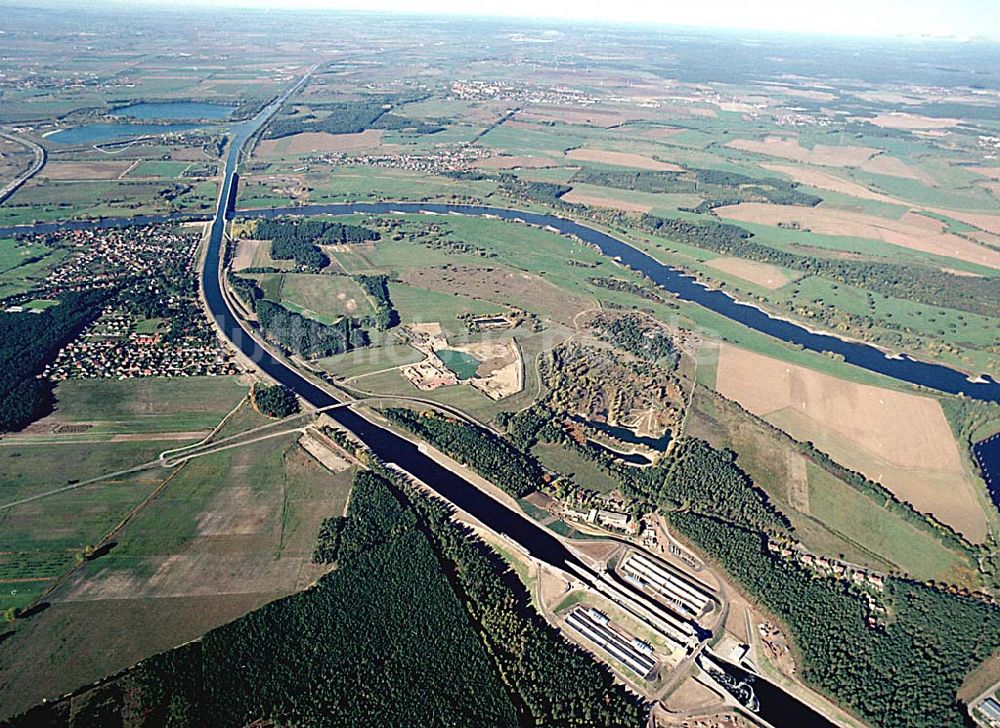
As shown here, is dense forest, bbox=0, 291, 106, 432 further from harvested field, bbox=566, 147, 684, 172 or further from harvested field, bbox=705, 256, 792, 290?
harvested field, bbox=566, 147, 684, 172

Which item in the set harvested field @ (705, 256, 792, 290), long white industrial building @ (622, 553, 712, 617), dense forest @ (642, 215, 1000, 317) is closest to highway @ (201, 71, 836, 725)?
long white industrial building @ (622, 553, 712, 617)

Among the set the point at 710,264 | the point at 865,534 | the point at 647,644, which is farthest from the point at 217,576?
the point at 710,264

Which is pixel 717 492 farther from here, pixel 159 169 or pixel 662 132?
pixel 662 132

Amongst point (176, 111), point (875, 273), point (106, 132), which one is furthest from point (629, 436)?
point (176, 111)

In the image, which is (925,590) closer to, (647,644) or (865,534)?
(865,534)

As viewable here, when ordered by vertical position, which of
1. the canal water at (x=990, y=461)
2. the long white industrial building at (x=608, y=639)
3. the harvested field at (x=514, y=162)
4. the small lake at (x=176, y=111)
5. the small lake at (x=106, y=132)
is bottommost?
the small lake at (x=176, y=111)

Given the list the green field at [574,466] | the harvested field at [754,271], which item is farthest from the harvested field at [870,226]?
the green field at [574,466]

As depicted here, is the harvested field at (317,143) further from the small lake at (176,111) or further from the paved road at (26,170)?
the paved road at (26,170)

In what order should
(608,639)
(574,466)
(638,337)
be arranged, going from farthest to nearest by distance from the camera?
(638,337) → (574,466) → (608,639)
